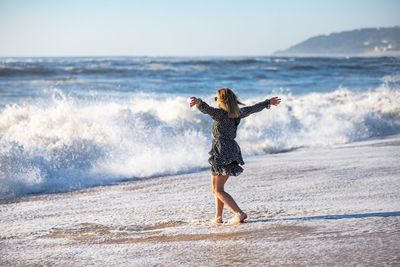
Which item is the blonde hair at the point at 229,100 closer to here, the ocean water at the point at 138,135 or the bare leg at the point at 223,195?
the bare leg at the point at 223,195

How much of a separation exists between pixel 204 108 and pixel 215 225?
1111 millimetres

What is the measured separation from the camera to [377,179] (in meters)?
7.36

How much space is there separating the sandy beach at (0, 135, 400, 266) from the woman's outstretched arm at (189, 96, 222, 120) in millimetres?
1035

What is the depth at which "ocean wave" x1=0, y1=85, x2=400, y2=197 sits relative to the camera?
348 inches

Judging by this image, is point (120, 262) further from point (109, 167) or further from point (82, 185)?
point (109, 167)

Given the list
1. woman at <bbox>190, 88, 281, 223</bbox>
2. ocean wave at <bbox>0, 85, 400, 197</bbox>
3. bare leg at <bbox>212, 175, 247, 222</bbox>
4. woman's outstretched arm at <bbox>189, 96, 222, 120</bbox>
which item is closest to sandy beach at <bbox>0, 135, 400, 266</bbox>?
bare leg at <bbox>212, 175, 247, 222</bbox>

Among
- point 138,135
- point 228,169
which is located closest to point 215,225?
point 228,169

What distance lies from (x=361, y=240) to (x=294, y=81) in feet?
111

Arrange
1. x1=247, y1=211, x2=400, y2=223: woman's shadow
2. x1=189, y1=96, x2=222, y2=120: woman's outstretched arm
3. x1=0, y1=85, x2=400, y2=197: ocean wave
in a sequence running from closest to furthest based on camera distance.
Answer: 1. x1=189, y1=96, x2=222, y2=120: woman's outstretched arm
2. x1=247, y1=211, x2=400, y2=223: woman's shadow
3. x1=0, y1=85, x2=400, y2=197: ocean wave

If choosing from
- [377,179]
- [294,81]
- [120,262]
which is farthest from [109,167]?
[294,81]

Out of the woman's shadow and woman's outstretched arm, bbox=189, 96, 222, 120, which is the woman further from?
the woman's shadow

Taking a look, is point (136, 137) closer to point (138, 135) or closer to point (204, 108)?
point (138, 135)

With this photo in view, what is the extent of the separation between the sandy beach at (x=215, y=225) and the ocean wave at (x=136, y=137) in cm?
86

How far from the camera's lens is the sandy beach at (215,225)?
4355mm
